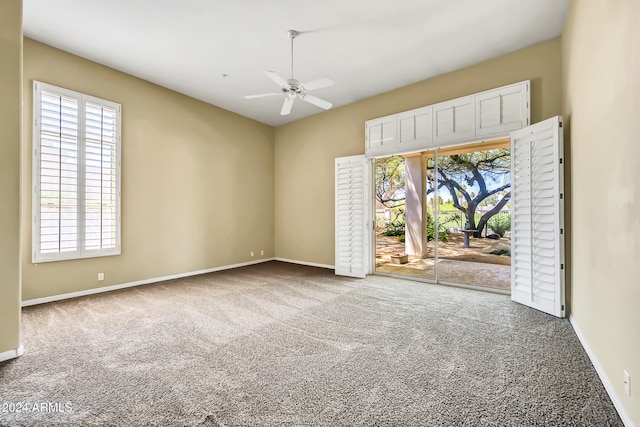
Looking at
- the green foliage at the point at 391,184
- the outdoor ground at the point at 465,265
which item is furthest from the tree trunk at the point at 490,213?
the green foliage at the point at 391,184

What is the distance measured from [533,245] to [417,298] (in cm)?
159

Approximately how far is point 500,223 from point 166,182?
613 cm

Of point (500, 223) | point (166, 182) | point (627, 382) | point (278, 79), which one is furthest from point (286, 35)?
point (500, 223)

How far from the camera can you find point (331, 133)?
6.30m

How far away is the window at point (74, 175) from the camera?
3.84 meters

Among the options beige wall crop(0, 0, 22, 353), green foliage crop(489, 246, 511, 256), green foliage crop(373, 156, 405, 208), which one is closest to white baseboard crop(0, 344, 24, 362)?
beige wall crop(0, 0, 22, 353)

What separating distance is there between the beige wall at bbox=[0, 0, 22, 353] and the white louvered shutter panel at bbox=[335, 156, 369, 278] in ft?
14.4

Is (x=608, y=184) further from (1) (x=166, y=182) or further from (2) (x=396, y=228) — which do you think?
(1) (x=166, y=182)

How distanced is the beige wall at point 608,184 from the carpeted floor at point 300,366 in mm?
375

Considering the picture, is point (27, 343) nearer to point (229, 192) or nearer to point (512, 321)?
point (229, 192)

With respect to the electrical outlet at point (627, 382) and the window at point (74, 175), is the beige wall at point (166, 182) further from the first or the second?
the electrical outlet at point (627, 382)

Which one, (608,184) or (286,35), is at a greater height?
(286,35)

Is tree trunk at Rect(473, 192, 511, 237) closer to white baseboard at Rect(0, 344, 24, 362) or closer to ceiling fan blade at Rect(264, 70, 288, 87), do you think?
ceiling fan blade at Rect(264, 70, 288, 87)

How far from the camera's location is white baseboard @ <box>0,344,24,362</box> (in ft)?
7.77
